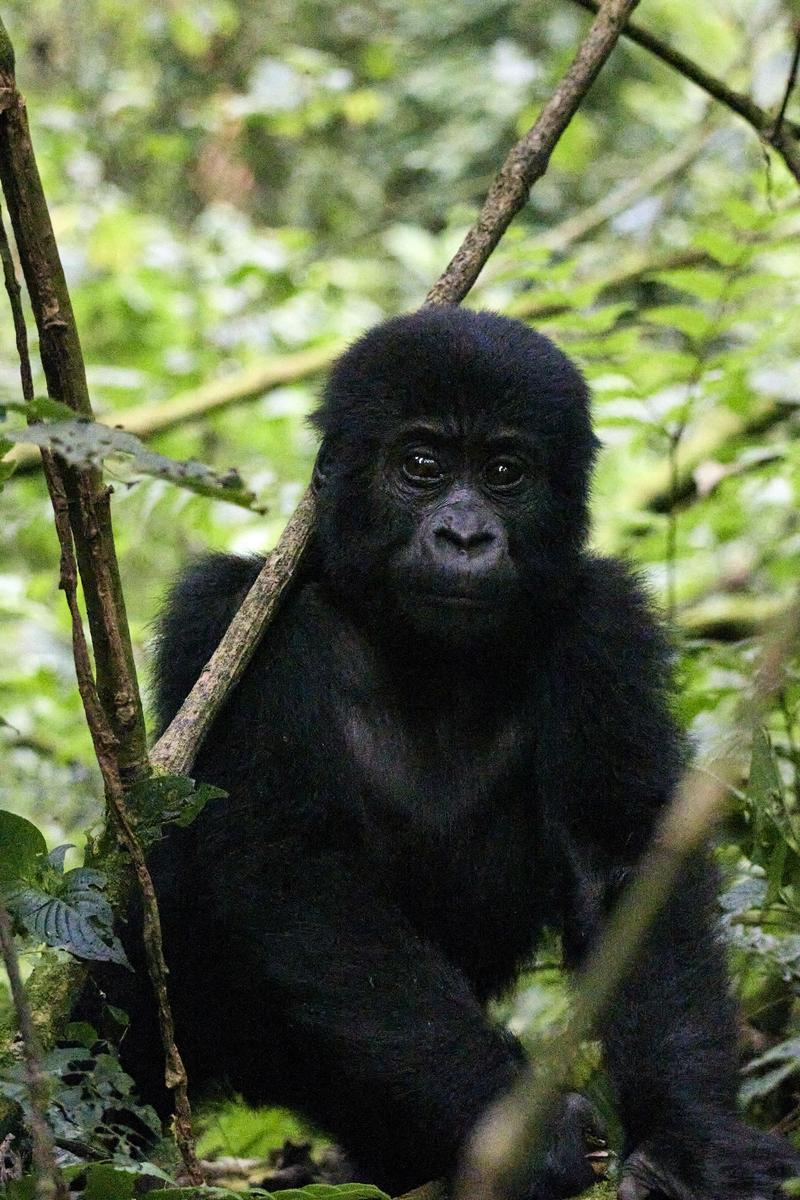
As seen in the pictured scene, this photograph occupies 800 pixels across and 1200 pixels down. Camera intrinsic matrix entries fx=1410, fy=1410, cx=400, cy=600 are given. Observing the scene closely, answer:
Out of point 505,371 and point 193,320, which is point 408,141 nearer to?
point 193,320

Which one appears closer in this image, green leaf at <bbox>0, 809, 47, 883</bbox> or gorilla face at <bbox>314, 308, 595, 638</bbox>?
green leaf at <bbox>0, 809, 47, 883</bbox>

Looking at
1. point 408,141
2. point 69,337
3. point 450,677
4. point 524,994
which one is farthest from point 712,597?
point 408,141

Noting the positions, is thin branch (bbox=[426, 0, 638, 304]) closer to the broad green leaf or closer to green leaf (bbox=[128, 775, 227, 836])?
green leaf (bbox=[128, 775, 227, 836])

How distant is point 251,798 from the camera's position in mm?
3672

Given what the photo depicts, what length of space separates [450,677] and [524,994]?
2.04m

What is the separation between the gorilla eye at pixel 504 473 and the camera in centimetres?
384

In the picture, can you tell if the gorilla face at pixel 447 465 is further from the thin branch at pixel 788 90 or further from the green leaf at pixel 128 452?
the green leaf at pixel 128 452

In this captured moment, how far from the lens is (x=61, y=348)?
8.88ft

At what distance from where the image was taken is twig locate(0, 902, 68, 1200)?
192 centimetres

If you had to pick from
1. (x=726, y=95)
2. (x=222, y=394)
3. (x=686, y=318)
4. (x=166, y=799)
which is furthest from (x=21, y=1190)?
(x=222, y=394)

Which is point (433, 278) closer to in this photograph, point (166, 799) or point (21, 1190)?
point (166, 799)

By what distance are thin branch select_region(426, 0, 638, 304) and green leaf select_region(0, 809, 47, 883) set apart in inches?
75.1

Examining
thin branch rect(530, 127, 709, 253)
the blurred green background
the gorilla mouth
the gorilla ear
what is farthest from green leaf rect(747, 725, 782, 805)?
thin branch rect(530, 127, 709, 253)

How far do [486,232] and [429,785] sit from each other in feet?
5.11
